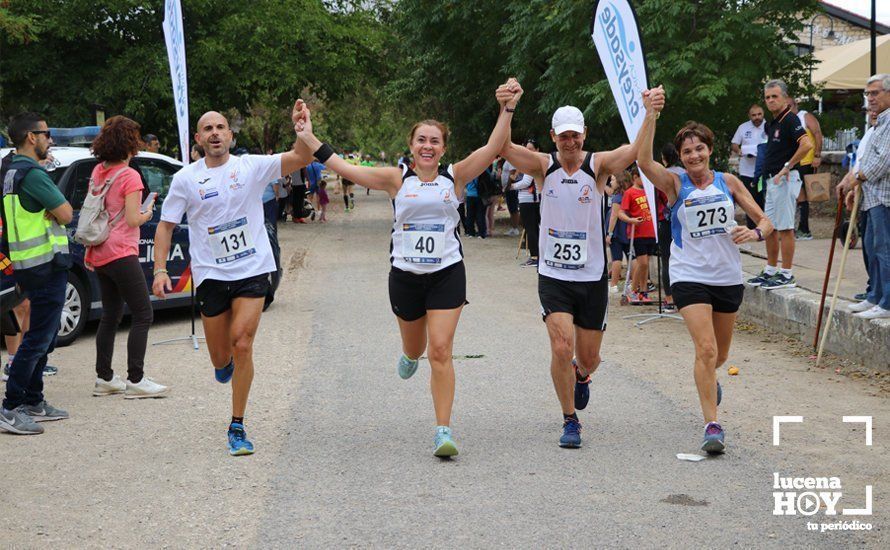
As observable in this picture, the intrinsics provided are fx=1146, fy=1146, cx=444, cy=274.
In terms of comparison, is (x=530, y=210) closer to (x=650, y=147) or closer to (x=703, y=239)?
(x=703, y=239)

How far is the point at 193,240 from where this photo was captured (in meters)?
7.04

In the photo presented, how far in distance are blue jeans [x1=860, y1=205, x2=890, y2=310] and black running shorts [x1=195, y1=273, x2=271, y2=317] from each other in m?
5.34

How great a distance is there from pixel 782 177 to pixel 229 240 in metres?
7.13

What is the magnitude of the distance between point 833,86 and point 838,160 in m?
2.33

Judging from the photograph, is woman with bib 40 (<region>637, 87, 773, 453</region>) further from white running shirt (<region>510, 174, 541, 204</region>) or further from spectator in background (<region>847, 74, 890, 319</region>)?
white running shirt (<region>510, 174, 541, 204</region>)

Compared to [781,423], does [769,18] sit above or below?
above

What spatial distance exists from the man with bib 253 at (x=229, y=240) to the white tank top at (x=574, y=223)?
1546 millimetres

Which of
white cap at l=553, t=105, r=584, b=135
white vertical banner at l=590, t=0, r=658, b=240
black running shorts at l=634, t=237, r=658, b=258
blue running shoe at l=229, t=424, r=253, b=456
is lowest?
blue running shoe at l=229, t=424, r=253, b=456

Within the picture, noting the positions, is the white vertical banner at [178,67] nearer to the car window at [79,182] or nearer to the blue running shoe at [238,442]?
the car window at [79,182]

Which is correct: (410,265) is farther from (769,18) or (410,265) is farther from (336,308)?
(769,18)

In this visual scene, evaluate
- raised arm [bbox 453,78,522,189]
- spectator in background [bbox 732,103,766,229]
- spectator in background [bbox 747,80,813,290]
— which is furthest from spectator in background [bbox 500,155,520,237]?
raised arm [bbox 453,78,522,189]

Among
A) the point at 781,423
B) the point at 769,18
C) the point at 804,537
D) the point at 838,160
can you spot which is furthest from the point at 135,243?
the point at 838,160

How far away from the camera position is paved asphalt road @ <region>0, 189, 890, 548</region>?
5.22 metres

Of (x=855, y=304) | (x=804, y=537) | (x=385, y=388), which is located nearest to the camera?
(x=804, y=537)
